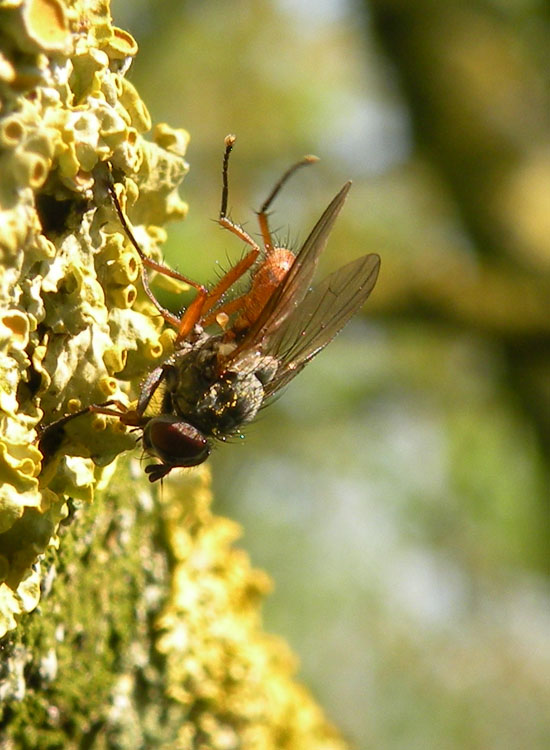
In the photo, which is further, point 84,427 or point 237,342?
point 237,342

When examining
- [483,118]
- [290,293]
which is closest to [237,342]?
[290,293]

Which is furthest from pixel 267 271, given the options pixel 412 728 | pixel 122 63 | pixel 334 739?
pixel 412 728

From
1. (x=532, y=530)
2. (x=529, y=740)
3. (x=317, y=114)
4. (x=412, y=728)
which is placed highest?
(x=317, y=114)

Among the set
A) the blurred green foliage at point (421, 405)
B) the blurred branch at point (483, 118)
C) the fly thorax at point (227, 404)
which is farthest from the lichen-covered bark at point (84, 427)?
the blurred branch at point (483, 118)

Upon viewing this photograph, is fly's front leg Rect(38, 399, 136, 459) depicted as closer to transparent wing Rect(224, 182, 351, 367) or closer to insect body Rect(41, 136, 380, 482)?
insect body Rect(41, 136, 380, 482)

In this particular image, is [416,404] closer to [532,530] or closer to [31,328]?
[532,530]

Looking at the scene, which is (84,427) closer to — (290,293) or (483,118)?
(290,293)
